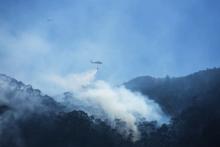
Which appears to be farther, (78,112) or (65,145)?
(78,112)

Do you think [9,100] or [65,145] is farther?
[9,100]

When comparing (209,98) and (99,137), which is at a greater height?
(209,98)

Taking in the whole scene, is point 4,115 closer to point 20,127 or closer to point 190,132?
point 20,127

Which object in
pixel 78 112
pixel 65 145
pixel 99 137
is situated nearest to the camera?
pixel 65 145

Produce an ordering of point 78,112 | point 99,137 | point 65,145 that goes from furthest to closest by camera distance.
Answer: point 78,112
point 99,137
point 65,145

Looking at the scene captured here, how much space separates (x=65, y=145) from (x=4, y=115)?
137ft

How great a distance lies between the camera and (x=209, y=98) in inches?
7564

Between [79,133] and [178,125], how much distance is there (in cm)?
5696

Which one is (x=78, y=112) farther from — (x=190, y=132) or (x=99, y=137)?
(x=190, y=132)

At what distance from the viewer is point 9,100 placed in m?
193

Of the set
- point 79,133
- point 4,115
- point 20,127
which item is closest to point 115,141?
point 79,133

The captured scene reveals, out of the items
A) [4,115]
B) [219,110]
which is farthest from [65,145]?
[219,110]

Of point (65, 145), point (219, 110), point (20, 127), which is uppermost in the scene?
point (219, 110)

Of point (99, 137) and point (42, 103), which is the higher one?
point (42, 103)
